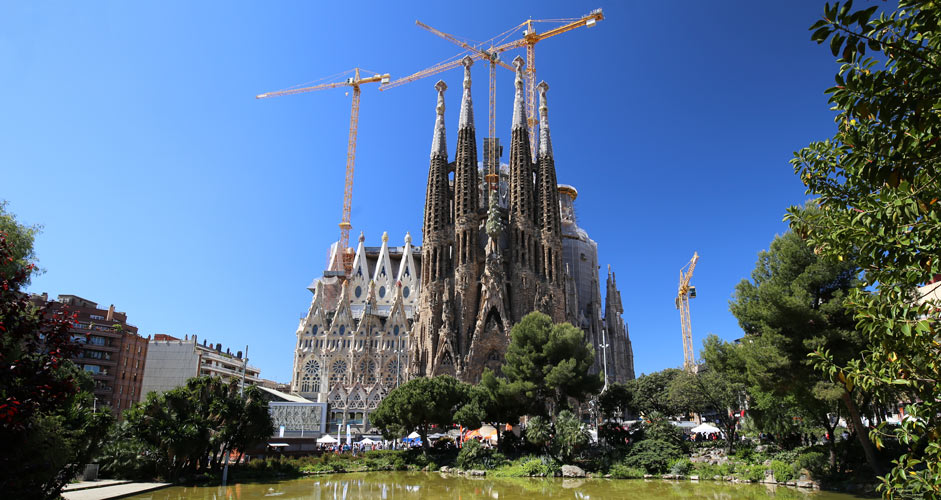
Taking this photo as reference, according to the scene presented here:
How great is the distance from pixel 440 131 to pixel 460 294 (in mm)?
20760

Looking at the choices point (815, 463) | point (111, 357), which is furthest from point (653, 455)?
point (111, 357)

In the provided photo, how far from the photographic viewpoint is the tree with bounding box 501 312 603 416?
106ft

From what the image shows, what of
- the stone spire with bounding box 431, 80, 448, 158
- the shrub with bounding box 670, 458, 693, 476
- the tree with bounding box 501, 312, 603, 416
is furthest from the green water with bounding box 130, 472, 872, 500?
the stone spire with bounding box 431, 80, 448, 158

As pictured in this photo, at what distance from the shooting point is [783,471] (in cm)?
2125

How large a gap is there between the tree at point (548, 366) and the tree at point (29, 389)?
79.5 ft

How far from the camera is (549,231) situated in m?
58.4

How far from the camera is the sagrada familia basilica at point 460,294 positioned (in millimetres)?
53844

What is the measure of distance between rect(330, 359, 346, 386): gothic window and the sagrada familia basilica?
0.11 m

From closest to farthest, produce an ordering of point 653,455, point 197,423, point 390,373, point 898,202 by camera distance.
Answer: point 898,202 → point 197,423 → point 653,455 → point 390,373

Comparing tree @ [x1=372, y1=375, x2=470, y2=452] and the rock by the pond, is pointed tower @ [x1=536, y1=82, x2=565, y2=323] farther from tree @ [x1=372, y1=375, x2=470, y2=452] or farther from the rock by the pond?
the rock by the pond

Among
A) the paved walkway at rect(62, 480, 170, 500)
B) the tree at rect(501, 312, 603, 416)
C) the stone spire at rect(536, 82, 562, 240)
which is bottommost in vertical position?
the paved walkway at rect(62, 480, 170, 500)

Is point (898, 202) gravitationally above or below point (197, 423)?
above

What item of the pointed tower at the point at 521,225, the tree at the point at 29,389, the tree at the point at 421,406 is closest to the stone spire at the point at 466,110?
the pointed tower at the point at 521,225

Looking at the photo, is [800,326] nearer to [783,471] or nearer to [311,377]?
[783,471]
